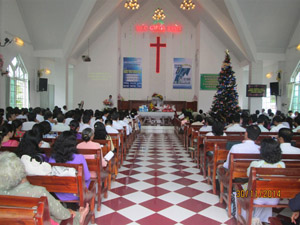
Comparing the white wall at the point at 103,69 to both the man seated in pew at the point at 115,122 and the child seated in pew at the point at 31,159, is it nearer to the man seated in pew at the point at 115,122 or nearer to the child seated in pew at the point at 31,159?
the man seated in pew at the point at 115,122

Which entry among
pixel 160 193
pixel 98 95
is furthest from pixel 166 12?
pixel 160 193

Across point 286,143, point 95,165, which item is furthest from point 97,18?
point 286,143

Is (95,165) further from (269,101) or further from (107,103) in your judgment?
(269,101)

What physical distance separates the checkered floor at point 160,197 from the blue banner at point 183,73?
34.7 ft

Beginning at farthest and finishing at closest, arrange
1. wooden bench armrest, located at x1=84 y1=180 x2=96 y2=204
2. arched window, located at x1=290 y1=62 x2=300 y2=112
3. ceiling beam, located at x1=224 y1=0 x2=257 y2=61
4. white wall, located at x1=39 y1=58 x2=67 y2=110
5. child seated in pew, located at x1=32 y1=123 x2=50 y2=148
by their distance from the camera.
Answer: white wall, located at x1=39 y1=58 x2=67 y2=110 → arched window, located at x1=290 y1=62 x2=300 y2=112 → ceiling beam, located at x1=224 y1=0 x2=257 y2=61 → child seated in pew, located at x1=32 y1=123 x2=50 y2=148 → wooden bench armrest, located at x1=84 y1=180 x2=96 y2=204

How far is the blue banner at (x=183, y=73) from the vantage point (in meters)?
16.4

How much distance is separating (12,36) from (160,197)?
9254 mm

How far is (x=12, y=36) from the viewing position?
10070mm

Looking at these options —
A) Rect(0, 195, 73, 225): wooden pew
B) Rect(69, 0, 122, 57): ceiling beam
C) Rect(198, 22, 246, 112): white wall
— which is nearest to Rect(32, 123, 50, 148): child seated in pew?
Rect(0, 195, 73, 225): wooden pew

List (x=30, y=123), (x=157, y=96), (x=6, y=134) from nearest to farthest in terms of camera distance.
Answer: (x=6, y=134), (x=30, y=123), (x=157, y=96)

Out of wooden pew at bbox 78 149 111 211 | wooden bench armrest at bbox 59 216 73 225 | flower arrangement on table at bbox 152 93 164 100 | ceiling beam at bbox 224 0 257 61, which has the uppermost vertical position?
ceiling beam at bbox 224 0 257 61

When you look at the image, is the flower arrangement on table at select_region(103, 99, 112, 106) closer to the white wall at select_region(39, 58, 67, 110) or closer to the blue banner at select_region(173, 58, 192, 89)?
the white wall at select_region(39, 58, 67, 110)

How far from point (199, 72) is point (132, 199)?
12.3 meters

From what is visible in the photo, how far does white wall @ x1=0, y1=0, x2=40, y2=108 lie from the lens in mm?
9352
